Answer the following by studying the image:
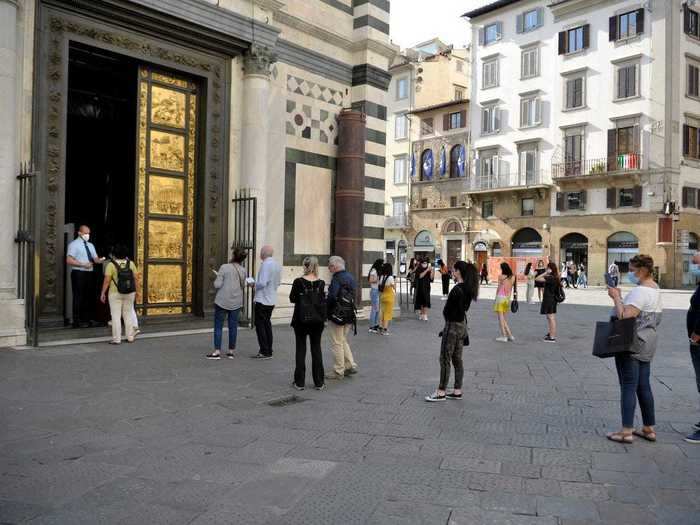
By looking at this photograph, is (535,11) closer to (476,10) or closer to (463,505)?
(476,10)

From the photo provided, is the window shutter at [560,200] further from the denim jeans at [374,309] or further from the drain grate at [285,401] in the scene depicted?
the drain grate at [285,401]

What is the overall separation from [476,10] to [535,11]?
4.40 m

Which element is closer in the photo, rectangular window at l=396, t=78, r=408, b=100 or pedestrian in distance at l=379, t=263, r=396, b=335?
pedestrian in distance at l=379, t=263, r=396, b=335

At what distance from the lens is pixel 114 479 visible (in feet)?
13.7

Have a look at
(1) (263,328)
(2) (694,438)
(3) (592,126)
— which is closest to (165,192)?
(1) (263,328)

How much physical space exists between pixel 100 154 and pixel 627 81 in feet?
104

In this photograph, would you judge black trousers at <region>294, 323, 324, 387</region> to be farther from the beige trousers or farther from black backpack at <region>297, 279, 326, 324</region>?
the beige trousers

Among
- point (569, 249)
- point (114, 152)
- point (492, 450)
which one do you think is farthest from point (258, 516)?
point (569, 249)

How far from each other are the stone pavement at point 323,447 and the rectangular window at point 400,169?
4289cm

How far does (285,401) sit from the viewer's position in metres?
6.55

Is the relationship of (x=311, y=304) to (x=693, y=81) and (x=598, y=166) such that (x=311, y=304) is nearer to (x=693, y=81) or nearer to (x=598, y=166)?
(x=598, y=166)

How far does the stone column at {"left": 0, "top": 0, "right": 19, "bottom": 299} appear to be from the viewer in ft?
28.5

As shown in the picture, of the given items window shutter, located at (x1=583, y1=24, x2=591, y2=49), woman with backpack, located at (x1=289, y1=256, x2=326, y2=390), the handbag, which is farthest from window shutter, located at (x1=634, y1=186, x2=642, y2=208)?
the handbag

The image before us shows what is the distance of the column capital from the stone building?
0.03 metres
